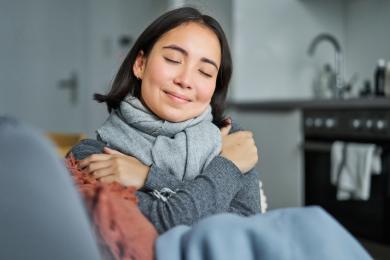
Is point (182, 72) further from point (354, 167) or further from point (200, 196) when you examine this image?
point (354, 167)

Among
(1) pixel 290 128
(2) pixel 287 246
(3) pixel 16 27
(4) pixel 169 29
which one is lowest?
(1) pixel 290 128

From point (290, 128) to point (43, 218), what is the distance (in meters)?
2.52

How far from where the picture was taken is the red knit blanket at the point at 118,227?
400 mm

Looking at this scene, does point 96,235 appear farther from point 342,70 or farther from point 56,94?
point 56,94

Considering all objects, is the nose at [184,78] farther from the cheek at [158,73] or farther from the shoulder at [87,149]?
the shoulder at [87,149]

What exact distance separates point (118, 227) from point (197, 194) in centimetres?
24

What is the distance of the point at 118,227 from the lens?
1.36 ft

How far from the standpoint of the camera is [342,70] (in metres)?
3.38

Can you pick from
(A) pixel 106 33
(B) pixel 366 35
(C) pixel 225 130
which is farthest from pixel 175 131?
(A) pixel 106 33

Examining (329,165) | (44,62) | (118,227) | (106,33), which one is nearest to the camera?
(118,227)

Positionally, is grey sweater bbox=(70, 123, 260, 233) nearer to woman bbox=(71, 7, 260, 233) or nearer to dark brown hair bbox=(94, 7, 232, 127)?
woman bbox=(71, 7, 260, 233)

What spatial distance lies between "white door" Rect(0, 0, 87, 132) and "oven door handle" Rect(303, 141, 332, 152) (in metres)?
1.95

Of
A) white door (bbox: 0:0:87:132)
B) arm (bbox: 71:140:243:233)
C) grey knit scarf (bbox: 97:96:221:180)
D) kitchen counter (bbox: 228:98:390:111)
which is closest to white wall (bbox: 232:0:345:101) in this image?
kitchen counter (bbox: 228:98:390:111)

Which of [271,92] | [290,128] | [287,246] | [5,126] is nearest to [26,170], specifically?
[5,126]
